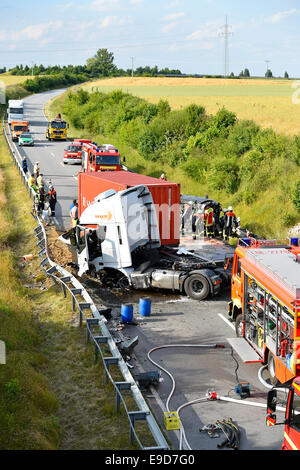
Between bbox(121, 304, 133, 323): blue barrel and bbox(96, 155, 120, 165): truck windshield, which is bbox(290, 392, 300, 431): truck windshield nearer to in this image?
bbox(121, 304, 133, 323): blue barrel

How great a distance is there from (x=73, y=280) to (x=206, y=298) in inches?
162

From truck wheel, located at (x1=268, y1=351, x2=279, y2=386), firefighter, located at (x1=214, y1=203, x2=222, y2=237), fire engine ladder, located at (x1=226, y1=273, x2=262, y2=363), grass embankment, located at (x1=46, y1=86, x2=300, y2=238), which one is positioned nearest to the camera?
truck wheel, located at (x1=268, y1=351, x2=279, y2=386)

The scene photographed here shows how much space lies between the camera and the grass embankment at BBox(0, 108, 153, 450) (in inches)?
380

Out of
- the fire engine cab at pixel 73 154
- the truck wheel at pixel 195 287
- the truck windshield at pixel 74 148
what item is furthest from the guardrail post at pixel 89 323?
the truck windshield at pixel 74 148

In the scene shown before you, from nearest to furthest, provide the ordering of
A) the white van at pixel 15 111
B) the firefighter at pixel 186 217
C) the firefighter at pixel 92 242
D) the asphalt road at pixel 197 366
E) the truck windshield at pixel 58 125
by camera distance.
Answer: the asphalt road at pixel 197 366
the firefighter at pixel 92 242
the firefighter at pixel 186 217
the truck windshield at pixel 58 125
the white van at pixel 15 111

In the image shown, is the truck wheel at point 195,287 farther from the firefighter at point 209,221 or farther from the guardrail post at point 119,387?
the guardrail post at point 119,387

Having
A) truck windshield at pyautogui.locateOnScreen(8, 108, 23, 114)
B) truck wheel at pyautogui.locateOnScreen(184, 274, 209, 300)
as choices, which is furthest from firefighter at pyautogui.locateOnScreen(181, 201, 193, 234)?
truck windshield at pyautogui.locateOnScreen(8, 108, 23, 114)

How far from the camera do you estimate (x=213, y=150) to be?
37781 millimetres

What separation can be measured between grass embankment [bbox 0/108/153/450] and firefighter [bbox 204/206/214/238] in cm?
682

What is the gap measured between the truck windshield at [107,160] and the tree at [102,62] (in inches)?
6381

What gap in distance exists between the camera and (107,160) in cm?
3428

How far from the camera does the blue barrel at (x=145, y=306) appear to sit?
16.3 meters

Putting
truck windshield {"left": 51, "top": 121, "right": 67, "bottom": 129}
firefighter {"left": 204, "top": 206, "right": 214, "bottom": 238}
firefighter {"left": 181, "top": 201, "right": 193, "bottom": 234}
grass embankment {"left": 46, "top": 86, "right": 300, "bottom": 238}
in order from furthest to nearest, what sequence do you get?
truck windshield {"left": 51, "top": 121, "right": 67, "bottom": 129} < grass embankment {"left": 46, "top": 86, "right": 300, "bottom": 238} < firefighter {"left": 181, "top": 201, "right": 193, "bottom": 234} < firefighter {"left": 204, "top": 206, "right": 214, "bottom": 238}
